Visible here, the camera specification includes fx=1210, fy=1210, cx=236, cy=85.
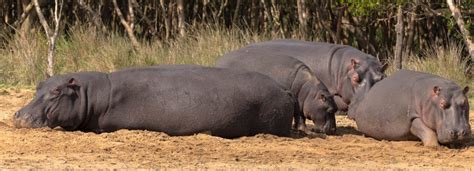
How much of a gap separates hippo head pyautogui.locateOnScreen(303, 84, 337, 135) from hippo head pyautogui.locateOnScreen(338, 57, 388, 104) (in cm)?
123

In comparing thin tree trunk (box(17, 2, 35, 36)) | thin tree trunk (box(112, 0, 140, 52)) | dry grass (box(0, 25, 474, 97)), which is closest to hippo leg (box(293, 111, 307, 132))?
dry grass (box(0, 25, 474, 97))

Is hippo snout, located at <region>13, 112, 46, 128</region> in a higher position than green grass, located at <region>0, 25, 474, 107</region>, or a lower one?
higher

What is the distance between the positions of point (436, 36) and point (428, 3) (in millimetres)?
1541

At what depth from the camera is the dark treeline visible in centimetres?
1661

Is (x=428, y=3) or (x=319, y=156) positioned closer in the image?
(x=319, y=156)

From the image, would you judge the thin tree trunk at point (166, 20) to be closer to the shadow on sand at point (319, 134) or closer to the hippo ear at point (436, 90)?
the shadow on sand at point (319, 134)

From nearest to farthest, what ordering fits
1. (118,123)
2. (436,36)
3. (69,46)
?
(118,123) → (69,46) → (436,36)

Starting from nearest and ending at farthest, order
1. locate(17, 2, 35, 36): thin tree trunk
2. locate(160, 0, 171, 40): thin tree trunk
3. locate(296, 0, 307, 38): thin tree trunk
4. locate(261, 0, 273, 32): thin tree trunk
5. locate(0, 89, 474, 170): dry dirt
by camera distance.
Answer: locate(0, 89, 474, 170): dry dirt, locate(17, 2, 35, 36): thin tree trunk, locate(296, 0, 307, 38): thin tree trunk, locate(160, 0, 171, 40): thin tree trunk, locate(261, 0, 273, 32): thin tree trunk

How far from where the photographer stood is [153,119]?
9266 millimetres

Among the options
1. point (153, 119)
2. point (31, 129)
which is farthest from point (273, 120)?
point (31, 129)

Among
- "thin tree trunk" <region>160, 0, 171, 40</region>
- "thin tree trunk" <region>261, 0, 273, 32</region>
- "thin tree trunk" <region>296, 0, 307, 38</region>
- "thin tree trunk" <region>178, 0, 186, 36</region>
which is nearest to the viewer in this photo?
"thin tree trunk" <region>178, 0, 186, 36</region>

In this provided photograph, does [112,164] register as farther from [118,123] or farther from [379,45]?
[379,45]

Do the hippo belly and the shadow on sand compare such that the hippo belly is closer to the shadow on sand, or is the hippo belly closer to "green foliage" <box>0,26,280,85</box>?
the shadow on sand

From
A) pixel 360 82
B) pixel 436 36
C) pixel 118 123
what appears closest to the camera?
pixel 118 123
